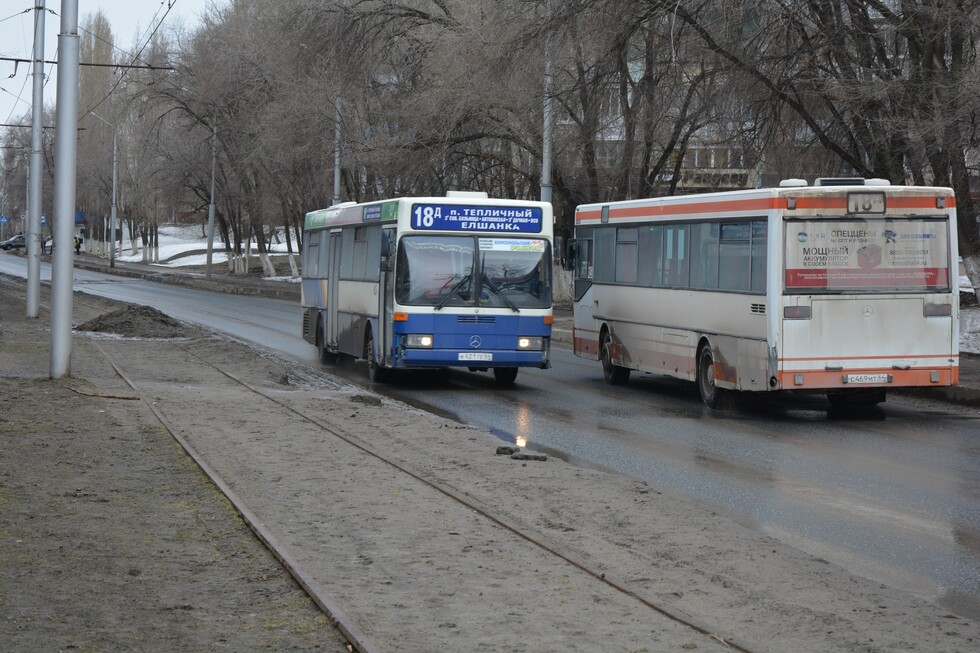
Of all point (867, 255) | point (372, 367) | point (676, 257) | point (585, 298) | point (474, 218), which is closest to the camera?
point (867, 255)

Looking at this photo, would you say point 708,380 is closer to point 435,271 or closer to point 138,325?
point 435,271

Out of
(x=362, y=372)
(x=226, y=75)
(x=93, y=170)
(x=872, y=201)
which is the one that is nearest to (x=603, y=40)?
(x=362, y=372)

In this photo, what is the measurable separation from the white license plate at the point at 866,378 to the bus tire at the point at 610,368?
16.8 feet

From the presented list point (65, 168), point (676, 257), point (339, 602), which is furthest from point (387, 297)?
point (339, 602)

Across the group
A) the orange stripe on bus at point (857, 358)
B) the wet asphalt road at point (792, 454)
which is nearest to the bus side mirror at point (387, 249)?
the wet asphalt road at point (792, 454)

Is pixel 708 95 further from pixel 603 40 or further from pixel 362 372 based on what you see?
pixel 362 372

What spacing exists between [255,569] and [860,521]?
165 inches

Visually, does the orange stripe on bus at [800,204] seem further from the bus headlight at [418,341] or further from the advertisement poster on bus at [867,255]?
the bus headlight at [418,341]

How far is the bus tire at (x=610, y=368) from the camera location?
67.1ft

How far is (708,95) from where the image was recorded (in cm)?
2612

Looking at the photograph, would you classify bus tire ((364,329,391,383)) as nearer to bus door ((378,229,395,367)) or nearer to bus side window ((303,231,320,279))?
bus door ((378,229,395,367))

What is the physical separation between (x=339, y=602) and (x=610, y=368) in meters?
14.3

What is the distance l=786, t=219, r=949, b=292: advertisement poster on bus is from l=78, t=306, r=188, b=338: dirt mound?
54.0 feet

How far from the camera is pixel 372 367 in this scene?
2045 cm
